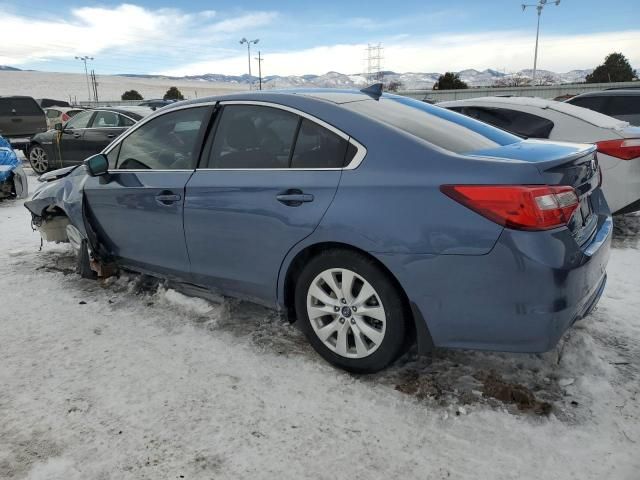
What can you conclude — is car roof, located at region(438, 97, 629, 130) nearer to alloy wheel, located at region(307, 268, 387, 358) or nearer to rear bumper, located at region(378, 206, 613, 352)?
rear bumper, located at region(378, 206, 613, 352)

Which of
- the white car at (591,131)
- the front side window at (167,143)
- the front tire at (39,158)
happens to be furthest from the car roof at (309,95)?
the front tire at (39,158)

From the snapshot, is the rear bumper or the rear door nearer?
the rear bumper

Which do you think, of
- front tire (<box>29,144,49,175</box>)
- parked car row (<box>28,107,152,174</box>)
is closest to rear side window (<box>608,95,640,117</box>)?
parked car row (<box>28,107,152,174</box>)

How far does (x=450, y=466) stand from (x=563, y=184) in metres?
1.42

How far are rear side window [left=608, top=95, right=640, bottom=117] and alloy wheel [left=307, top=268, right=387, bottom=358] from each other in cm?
748

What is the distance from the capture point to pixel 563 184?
7.84 feet

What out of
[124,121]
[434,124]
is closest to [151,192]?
[434,124]

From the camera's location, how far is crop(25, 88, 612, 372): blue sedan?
230cm

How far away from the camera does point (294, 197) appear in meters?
2.85

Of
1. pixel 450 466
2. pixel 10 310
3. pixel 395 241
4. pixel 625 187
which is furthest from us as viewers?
pixel 625 187

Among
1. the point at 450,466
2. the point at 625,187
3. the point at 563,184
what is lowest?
the point at 450,466

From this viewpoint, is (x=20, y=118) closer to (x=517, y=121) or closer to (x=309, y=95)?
(x=517, y=121)

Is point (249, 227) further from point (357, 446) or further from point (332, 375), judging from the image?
point (357, 446)

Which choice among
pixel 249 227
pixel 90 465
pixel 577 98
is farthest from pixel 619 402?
pixel 577 98
